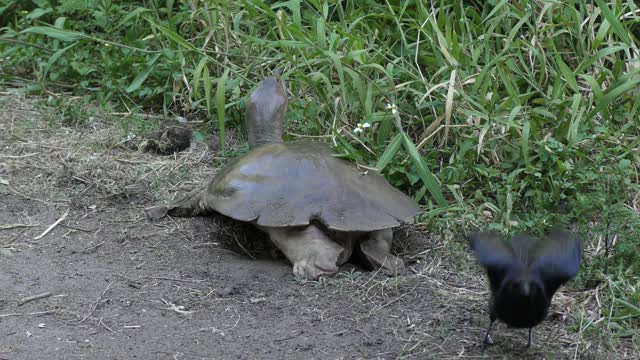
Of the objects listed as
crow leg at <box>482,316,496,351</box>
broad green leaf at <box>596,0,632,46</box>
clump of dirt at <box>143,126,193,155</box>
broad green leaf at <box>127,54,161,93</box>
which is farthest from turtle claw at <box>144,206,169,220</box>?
broad green leaf at <box>596,0,632,46</box>

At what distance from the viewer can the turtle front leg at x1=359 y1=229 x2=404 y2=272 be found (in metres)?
3.95

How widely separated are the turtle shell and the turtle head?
1.38 feet

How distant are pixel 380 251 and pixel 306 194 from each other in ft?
1.30

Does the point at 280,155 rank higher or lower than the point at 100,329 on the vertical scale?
higher

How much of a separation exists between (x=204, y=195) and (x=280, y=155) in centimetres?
46

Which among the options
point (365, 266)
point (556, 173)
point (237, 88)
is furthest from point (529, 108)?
point (237, 88)

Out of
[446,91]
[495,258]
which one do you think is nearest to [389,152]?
[446,91]

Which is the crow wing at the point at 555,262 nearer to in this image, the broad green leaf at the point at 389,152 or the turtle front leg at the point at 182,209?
the broad green leaf at the point at 389,152

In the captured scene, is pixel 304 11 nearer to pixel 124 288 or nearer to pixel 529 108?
pixel 529 108

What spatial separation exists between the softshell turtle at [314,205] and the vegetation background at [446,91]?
22 centimetres

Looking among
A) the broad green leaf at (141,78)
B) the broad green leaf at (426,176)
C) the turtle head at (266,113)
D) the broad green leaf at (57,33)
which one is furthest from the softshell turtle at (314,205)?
the broad green leaf at (57,33)

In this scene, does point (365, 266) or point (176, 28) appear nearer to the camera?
point (365, 266)

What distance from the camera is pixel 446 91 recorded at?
4.71m

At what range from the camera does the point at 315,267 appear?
3.90m
